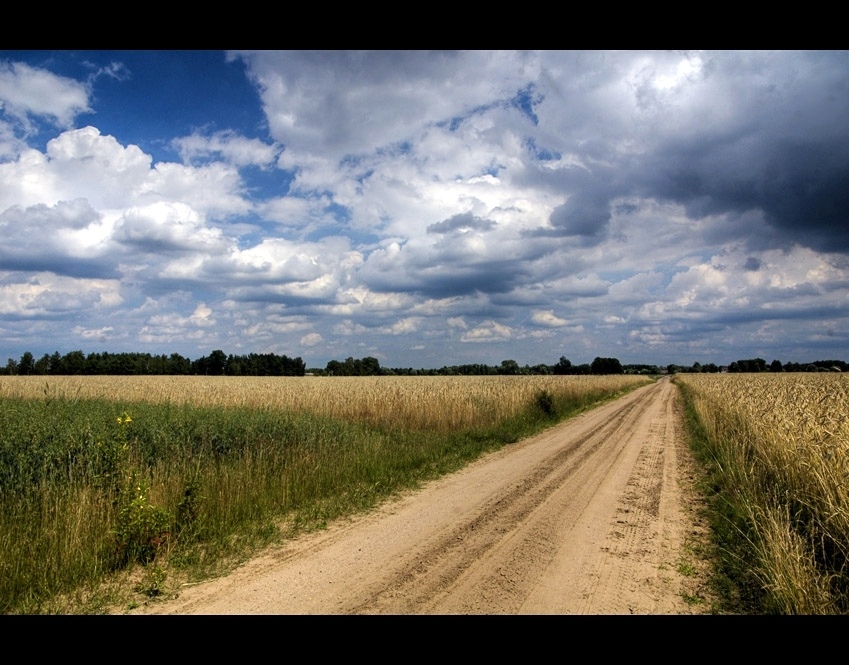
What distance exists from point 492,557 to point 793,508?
4561 millimetres

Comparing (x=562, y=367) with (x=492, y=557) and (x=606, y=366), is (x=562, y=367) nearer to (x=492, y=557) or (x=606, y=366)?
(x=606, y=366)

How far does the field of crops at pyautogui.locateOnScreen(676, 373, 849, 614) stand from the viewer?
4.56 metres

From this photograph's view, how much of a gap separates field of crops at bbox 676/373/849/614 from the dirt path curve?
2.35ft

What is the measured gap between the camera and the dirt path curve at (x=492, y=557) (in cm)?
476

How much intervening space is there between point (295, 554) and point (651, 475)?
7977 mm

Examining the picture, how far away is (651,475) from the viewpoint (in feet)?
34.8

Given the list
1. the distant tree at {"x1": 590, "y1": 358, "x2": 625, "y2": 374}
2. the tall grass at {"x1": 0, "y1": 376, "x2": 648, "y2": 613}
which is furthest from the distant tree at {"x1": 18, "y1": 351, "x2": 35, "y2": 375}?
the distant tree at {"x1": 590, "y1": 358, "x2": 625, "y2": 374}

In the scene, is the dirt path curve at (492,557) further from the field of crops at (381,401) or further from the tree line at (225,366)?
the tree line at (225,366)

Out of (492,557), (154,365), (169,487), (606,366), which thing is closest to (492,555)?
(492,557)

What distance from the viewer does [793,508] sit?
6.89 metres

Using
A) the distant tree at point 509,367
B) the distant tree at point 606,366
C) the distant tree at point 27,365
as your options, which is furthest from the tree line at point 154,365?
the distant tree at point 606,366
